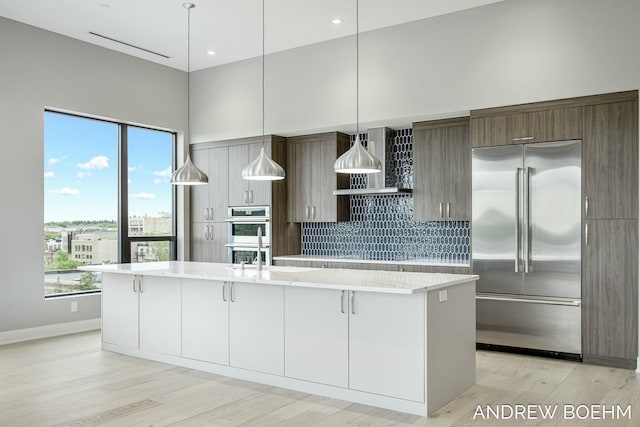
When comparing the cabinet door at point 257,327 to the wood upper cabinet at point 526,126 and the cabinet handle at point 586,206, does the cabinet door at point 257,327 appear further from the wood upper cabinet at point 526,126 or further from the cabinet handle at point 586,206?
the cabinet handle at point 586,206

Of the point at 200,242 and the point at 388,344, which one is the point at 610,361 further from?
the point at 200,242

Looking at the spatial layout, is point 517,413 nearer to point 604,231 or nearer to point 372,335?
point 372,335

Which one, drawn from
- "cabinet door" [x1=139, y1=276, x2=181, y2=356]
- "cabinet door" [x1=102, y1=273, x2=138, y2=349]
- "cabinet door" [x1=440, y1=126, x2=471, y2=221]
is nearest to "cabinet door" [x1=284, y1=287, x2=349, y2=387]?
"cabinet door" [x1=139, y1=276, x2=181, y2=356]

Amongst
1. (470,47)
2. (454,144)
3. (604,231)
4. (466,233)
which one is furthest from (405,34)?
(604,231)

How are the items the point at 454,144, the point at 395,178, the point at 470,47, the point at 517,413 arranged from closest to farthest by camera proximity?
the point at 517,413, the point at 470,47, the point at 454,144, the point at 395,178

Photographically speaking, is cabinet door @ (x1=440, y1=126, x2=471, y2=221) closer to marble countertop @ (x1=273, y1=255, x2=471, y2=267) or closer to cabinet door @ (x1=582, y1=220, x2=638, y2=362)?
marble countertop @ (x1=273, y1=255, x2=471, y2=267)

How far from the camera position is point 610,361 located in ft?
15.8

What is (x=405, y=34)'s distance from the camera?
5.98m

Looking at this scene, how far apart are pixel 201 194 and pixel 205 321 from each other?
345cm

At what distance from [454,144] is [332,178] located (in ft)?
5.22

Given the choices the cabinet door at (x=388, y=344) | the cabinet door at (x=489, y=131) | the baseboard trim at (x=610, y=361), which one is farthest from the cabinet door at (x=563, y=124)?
the cabinet door at (x=388, y=344)

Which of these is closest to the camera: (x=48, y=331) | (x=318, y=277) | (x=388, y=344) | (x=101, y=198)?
(x=388, y=344)

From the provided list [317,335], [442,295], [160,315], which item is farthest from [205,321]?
[442,295]

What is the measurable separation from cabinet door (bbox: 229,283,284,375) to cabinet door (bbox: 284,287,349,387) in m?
0.08
